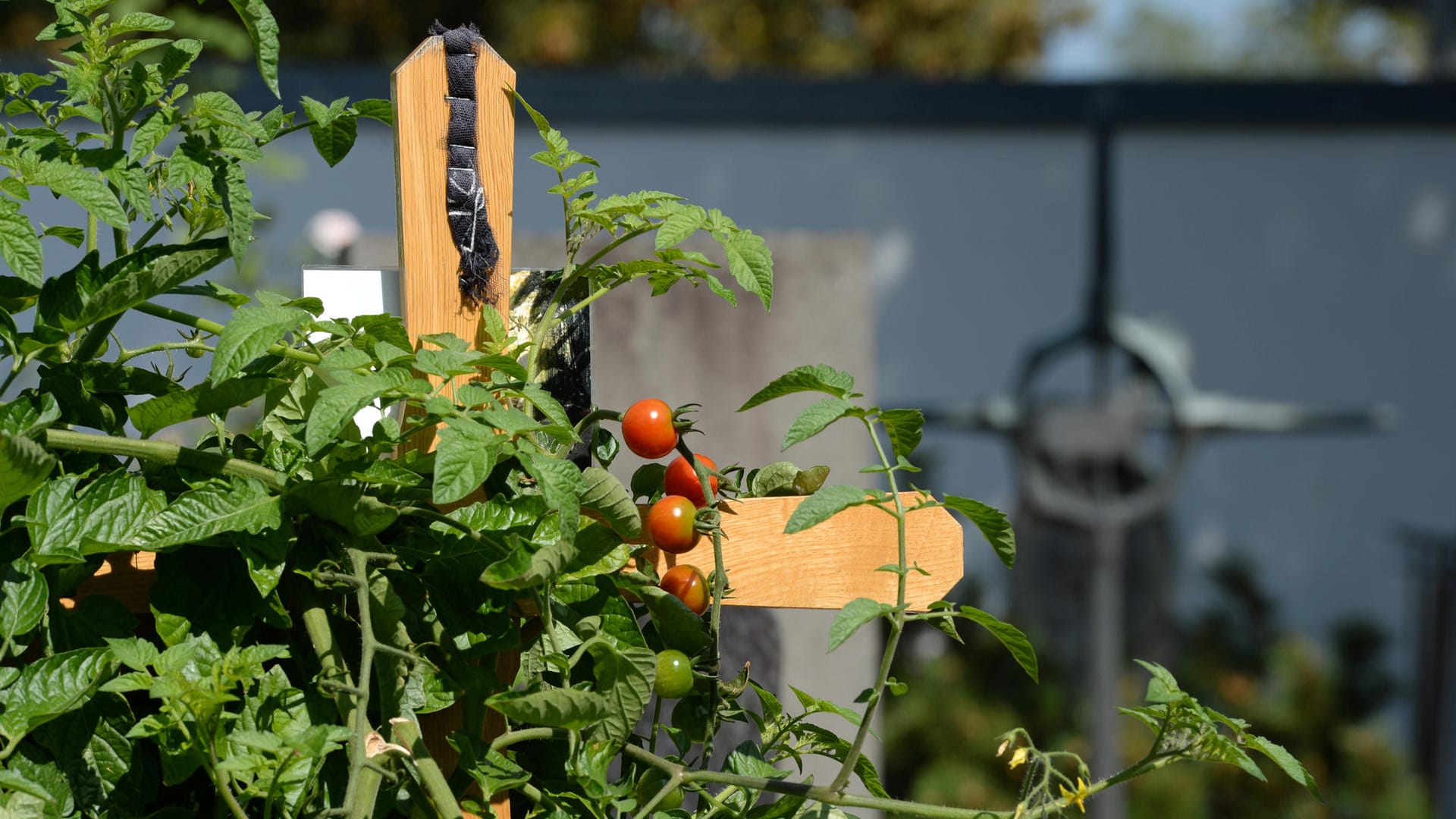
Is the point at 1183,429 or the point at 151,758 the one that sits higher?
the point at 151,758

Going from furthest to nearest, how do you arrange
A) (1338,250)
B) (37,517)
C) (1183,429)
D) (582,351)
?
1. (1338,250)
2. (1183,429)
3. (582,351)
4. (37,517)

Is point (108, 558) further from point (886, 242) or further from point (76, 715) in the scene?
point (886, 242)

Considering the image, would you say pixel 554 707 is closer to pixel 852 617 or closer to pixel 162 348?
pixel 852 617

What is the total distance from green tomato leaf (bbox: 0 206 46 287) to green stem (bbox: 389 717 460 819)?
0.27 metres

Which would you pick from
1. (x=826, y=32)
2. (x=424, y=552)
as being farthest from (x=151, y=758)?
(x=826, y=32)

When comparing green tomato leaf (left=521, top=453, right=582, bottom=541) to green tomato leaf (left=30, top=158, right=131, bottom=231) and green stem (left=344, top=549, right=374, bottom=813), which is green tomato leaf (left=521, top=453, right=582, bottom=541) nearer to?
green stem (left=344, top=549, right=374, bottom=813)

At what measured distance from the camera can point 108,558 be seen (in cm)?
67

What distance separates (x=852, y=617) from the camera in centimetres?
59

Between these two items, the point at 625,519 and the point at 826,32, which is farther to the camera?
the point at 826,32

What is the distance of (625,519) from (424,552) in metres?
0.11

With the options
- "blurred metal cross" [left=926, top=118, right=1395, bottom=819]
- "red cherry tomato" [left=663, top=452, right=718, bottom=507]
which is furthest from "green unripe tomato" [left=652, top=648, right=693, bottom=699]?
"blurred metal cross" [left=926, top=118, right=1395, bottom=819]

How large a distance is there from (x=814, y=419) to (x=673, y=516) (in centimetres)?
13

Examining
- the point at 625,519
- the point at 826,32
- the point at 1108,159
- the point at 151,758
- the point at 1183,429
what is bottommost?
the point at 1183,429

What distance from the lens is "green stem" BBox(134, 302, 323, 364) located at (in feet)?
2.04
